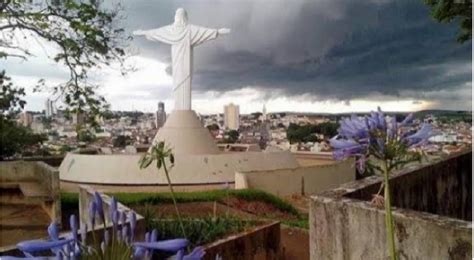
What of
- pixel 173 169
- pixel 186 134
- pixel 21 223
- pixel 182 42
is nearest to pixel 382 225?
pixel 21 223

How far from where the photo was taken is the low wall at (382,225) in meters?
2.74

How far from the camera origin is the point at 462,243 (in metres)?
2.63

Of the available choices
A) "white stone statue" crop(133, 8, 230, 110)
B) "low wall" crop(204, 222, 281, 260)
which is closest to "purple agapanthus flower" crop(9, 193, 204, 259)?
"low wall" crop(204, 222, 281, 260)

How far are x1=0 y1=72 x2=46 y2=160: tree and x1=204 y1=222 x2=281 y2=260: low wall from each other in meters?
5.34

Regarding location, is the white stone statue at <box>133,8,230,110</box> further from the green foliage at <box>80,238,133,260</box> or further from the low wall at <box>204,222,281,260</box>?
the green foliage at <box>80,238,133,260</box>

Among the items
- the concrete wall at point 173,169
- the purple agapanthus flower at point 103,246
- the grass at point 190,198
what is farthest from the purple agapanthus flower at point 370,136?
the concrete wall at point 173,169

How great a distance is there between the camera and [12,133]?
13586 mm

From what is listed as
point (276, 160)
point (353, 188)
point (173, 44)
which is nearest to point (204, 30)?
point (173, 44)

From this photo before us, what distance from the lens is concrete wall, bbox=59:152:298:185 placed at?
12539 millimetres

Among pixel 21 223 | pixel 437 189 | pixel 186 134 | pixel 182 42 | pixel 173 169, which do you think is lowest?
pixel 21 223

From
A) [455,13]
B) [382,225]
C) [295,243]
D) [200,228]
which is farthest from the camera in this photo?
[455,13]

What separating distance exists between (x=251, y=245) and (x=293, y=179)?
713 cm

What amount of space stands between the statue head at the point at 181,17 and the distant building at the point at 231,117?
9.45ft

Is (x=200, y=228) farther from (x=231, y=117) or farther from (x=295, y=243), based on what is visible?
(x=231, y=117)
